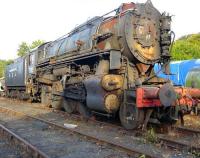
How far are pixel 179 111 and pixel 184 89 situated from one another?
62cm

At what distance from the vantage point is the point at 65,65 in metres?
12.9

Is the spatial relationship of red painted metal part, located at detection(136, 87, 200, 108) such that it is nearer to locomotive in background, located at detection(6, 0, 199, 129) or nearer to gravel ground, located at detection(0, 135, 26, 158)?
locomotive in background, located at detection(6, 0, 199, 129)

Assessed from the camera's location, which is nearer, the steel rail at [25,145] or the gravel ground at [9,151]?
the steel rail at [25,145]

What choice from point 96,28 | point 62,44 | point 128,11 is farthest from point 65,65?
point 128,11

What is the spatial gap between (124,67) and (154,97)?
6.45 feet

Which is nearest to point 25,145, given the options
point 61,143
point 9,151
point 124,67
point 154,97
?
point 9,151

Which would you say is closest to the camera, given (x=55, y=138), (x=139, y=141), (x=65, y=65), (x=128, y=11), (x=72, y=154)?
(x=72, y=154)

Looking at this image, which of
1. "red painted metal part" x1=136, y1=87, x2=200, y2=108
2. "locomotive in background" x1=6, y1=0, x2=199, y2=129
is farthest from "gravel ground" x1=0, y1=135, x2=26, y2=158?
"red painted metal part" x1=136, y1=87, x2=200, y2=108

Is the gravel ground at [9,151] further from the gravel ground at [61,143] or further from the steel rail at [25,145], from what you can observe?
the gravel ground at [61,143]

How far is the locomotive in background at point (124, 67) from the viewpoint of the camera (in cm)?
850

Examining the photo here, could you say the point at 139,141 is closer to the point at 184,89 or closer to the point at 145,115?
the point at 145,115

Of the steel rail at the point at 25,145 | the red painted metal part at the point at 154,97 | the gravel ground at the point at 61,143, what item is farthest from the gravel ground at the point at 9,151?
the red painted metal part at the point at 154,97

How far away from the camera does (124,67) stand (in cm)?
986

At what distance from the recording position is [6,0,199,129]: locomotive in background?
335 inches
